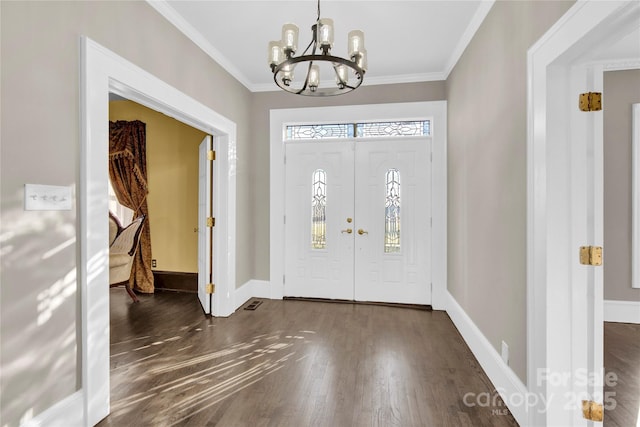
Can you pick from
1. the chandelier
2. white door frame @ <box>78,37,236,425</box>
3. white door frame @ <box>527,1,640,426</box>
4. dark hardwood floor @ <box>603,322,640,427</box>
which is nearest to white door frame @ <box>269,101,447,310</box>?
dark hardwood floor @ <box>603,322,640,427</box>

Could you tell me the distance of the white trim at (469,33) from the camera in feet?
8.14

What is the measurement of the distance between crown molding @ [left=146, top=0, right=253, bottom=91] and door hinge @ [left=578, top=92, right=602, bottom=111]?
9.53 feet

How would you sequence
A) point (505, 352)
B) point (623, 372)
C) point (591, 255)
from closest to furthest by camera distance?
point (591, 255), point (505, 352), point (623, 372)

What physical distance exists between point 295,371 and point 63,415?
1397 mm

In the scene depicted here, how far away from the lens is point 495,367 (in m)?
2.24

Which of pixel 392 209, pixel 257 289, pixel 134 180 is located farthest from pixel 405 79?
pixel 134 180

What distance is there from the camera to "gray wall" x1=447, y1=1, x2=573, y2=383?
1.90m

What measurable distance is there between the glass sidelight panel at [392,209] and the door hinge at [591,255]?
8.20 feet

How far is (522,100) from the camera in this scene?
1.89 meters

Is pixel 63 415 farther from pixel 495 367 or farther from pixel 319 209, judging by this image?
pixel 319 209

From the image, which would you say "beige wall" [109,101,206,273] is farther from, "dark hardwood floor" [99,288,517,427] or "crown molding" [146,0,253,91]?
"crown molding" [146,0,253,91]

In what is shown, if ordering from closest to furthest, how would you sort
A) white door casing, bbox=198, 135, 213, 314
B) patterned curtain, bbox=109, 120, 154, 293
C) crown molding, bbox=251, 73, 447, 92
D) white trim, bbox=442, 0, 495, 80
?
white trim, bbox=442, 0, 495, 80 < white door casing, bbox=198, 135, 213, 314 < crown molding, bbox=251, 73, 447, 92 < patterned curtain, bbox=109, 120, 154, 293

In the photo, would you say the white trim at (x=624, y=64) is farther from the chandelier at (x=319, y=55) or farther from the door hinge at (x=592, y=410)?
the door hinge at (x=592, y=410)

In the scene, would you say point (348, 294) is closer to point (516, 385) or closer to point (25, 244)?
point (516, 385)
